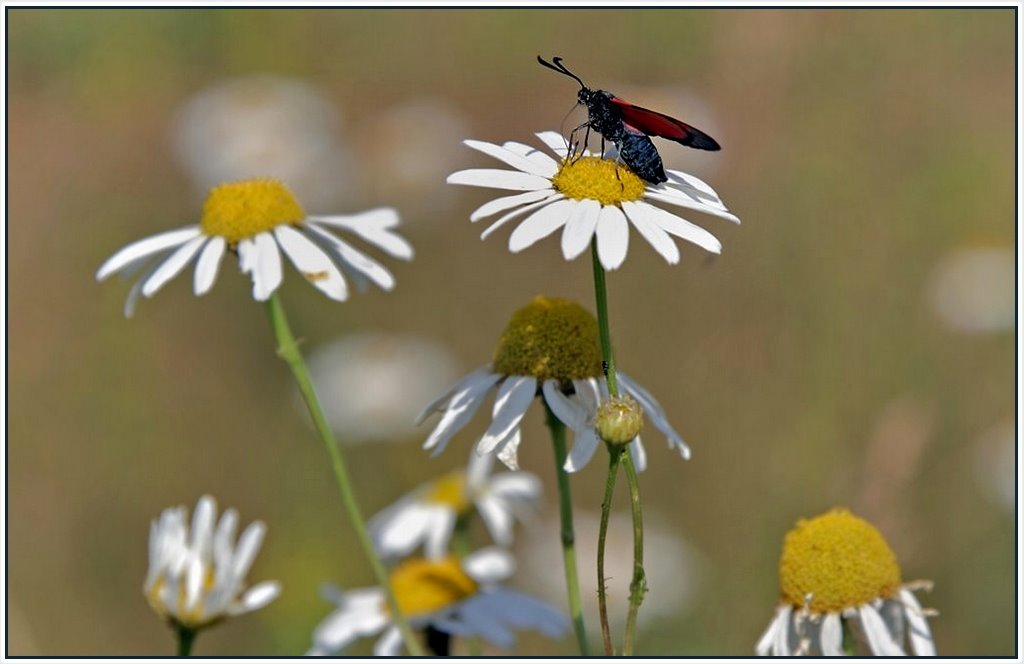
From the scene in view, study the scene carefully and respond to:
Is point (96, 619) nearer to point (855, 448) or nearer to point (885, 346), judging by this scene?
point (855, 448)

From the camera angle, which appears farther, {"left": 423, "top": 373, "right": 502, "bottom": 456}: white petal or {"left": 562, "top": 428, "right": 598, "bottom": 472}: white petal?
{"left": 423, "top": 373, "right": 502, "bottom": 456}: white petal

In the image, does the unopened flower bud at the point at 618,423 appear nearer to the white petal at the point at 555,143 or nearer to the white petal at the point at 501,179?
the white petal at the point at 501,179

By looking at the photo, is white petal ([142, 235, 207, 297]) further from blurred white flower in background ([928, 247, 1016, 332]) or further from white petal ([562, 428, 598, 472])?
blurred white flower in background ([928, 247, 1016, 332])

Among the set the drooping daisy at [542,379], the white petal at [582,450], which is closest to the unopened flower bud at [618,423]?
the white petal at [582,450]

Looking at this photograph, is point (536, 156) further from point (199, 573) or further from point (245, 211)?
point (199, 573)

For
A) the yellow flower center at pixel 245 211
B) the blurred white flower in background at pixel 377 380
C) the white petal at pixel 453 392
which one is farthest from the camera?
the blurred white flower in background at pixel 377 380

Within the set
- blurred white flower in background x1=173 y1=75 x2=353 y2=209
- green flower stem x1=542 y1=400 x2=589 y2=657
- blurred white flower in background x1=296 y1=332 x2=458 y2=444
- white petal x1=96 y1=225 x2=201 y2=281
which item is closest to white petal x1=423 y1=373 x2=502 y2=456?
green flower stem x1=542 y1=400 x2=589 y2=657

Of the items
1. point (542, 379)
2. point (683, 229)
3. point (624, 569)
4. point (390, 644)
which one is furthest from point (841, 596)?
point (624, 569)
